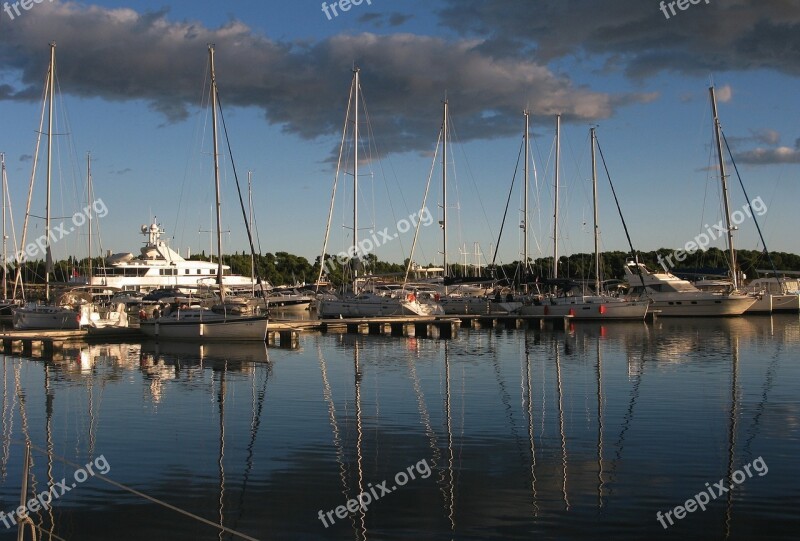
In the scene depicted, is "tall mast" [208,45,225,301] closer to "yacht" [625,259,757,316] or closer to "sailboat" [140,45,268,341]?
"sailboat" [140,45,268,341]

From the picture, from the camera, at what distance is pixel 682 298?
6362cm

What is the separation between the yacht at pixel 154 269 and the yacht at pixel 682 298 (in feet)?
135

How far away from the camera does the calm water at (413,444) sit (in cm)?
1295

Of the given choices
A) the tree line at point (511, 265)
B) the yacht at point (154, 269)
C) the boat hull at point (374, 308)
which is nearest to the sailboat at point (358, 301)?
the boat hull at point (374, 308)

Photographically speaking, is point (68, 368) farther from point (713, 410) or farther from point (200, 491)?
point (713, 410)

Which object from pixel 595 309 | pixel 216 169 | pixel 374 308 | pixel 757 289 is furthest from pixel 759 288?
pixel 216 169

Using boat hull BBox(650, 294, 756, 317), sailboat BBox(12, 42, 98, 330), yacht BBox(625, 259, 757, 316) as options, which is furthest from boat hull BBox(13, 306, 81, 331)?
boat hull BBox(650, 294, 756, 317)

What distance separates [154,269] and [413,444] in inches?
2929

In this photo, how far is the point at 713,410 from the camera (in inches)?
870

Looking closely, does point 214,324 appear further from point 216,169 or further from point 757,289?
point 757,289

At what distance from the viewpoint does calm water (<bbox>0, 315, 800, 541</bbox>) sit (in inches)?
510

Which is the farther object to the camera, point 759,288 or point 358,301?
Result: point 759,288

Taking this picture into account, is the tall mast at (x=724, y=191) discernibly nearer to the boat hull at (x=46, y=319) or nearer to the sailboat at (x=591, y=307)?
the sailboat at (x=591, y=307)

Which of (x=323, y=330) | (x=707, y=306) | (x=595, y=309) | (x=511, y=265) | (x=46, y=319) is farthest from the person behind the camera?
(x=511, y=265)
